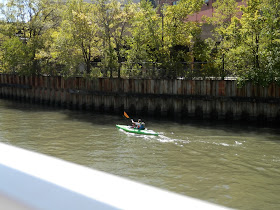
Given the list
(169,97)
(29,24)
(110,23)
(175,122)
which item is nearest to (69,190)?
(175,122)

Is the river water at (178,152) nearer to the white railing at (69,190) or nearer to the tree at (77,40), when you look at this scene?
the tree at (77,40)

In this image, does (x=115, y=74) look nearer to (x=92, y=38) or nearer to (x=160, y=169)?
(x=92, y=38)

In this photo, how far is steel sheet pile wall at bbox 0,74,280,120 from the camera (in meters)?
29.4

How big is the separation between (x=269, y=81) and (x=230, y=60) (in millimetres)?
5045

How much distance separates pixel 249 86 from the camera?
2980cm

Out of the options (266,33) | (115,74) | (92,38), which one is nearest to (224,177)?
(266,33)

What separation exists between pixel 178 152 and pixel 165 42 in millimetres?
18450

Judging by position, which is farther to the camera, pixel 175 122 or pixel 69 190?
pixel 175 122

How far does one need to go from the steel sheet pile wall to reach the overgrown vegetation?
4.21 feet

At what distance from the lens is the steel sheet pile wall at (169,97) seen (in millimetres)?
29359

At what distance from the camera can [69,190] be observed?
A: 3.95 feet

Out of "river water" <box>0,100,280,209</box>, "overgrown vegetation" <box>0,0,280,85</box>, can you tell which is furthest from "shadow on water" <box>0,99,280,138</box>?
"overgrown vegetation" <box>0,0,280,85</box>

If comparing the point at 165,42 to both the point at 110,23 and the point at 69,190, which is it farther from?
the point at 69,190

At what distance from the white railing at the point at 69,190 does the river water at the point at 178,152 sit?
12184 mm
